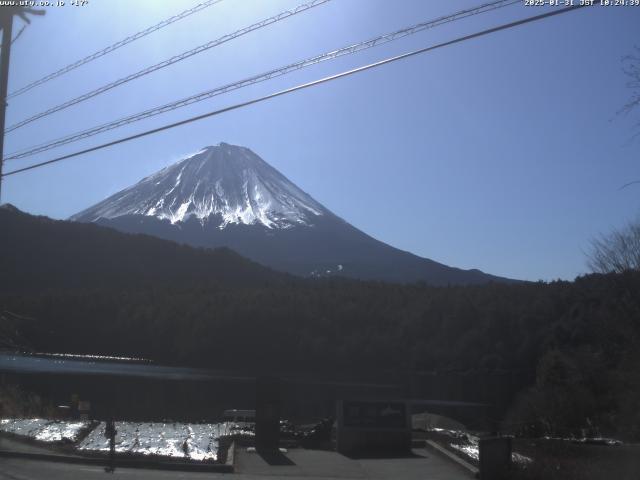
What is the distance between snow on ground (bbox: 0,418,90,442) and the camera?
62.4 feet

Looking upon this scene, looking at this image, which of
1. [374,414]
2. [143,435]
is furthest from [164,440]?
[374,414]

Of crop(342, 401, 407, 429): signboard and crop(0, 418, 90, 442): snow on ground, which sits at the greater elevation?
crop(342, 401, 407, 429): signboard

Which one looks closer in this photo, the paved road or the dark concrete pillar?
the paved road

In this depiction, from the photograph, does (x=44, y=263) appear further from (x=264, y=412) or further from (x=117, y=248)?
(x=264, y=412)

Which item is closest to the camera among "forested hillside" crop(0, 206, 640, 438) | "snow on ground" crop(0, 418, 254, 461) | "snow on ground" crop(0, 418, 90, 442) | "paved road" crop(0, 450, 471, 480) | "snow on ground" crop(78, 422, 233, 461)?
"paved road" crop(0, 450, 471, 480)

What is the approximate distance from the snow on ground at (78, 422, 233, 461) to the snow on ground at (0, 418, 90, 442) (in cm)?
45

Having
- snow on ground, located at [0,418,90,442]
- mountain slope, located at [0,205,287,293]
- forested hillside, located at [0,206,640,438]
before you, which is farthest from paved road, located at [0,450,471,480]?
mountain slope, located at [0,205,287,293]

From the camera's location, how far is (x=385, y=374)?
9400 centimetres

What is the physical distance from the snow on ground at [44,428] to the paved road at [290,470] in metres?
2.78

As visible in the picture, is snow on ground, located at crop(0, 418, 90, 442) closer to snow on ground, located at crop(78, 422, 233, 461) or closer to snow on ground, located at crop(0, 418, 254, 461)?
snow on ground, located at crop(0, 418, 254, 461)

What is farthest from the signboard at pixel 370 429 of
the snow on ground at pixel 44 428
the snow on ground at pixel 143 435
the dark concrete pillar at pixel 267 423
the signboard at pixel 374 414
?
the snow on ground at pixel 44 428

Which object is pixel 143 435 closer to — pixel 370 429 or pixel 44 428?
pixel 44 428

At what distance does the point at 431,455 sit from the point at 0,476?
8.90 metres

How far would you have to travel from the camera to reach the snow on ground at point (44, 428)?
62.4ft
